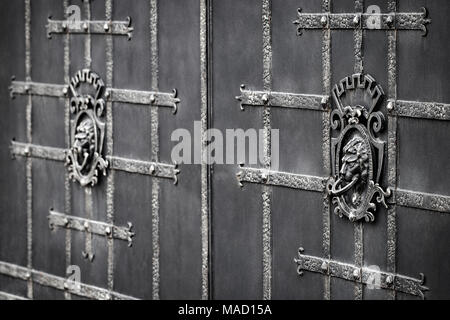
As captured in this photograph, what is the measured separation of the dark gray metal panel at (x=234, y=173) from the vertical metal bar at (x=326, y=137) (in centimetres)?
35

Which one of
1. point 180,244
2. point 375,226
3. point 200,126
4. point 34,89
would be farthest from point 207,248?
point 34,89

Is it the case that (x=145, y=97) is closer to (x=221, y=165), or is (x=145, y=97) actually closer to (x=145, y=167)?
(x=145, y=167)

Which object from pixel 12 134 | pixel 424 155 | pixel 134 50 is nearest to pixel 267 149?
pixel 424 155

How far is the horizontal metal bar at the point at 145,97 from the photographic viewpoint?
185 inches

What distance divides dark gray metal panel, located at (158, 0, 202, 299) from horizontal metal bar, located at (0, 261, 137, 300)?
14.0 inches

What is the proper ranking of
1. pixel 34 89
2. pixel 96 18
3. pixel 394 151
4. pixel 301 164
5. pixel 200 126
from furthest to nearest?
1. pixel 34 89
2. pixel 96 18
3. pixel 200 126
4. pixel 301 164
5. pixel 394 151

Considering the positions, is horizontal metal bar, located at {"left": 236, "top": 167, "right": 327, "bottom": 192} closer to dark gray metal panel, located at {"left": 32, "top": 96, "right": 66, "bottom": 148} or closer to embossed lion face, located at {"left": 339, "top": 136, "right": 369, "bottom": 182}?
embossed lion face, located at {"left": 339, "top": 136, "right": 369, "bottom": 182}

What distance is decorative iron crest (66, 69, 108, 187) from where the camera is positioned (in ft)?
16.6

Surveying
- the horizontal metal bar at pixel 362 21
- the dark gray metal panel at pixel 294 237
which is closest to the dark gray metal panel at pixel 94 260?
the dark gray metal panel at pixel 294 237

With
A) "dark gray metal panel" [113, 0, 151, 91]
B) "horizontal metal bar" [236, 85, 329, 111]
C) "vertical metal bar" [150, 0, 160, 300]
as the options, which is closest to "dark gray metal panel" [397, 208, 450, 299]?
"horizontal metal bar" [236, 85, 329, 111]

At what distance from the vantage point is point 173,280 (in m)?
4.81

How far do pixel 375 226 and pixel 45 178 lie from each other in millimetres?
2089

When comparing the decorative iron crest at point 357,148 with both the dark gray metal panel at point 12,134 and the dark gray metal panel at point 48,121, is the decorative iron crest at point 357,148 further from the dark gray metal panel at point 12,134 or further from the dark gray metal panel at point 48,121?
the dark gray metal panel at point 12,134

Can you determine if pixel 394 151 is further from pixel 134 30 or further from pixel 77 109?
pixel 77 109
